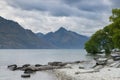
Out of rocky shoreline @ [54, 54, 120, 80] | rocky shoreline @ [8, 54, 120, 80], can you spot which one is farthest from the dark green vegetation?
rocky shoreline @ [54, 54, 120, 80]

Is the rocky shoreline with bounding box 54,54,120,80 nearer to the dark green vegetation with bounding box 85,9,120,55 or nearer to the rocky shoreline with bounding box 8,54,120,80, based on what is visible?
the rocky shoreline with bounding box 8,54,120,80

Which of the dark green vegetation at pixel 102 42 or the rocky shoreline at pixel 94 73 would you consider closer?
the rocky shoreline at pixel 94 73

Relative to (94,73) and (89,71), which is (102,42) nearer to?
(89,71)

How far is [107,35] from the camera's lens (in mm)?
167500

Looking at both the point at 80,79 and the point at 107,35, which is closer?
the point at 80,79

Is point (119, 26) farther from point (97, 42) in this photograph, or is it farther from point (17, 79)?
point (97, 42)

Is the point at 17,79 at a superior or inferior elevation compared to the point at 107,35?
inferior

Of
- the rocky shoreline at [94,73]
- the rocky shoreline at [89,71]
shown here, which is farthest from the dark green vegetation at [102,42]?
the rocky shoreline at [94,73]

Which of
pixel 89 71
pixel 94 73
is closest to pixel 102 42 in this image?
pixel 89 71

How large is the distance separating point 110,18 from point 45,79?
194 feet

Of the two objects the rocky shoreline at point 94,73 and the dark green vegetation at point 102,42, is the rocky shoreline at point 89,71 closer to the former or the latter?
the rocky shoreline at point 94,73

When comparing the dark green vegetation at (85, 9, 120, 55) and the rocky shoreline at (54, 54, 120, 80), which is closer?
the rocky shoreline at (54, 54, 120, 80)

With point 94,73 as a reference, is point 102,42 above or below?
above

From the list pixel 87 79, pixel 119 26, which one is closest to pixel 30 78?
pixel 87 79
